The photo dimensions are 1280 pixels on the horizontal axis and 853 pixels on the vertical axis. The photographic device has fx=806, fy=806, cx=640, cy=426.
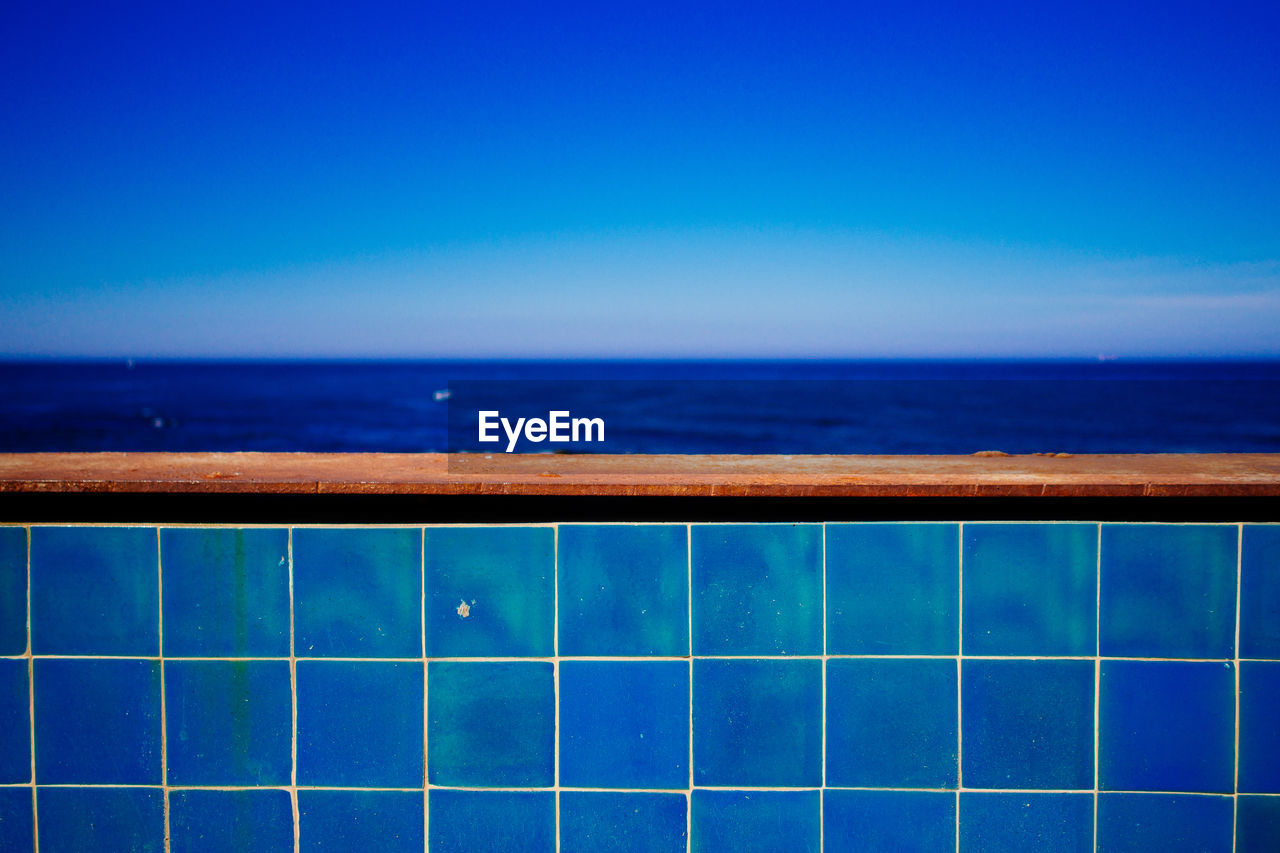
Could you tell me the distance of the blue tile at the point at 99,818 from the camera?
147 cm

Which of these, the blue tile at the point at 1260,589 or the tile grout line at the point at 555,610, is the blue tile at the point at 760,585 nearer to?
the tile grout line at the point at 555,610

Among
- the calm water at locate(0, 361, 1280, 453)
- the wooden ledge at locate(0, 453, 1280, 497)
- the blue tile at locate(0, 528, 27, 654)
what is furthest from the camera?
the calm water at locate(0, 361, 1280, 453)

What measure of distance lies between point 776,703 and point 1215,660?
76cm

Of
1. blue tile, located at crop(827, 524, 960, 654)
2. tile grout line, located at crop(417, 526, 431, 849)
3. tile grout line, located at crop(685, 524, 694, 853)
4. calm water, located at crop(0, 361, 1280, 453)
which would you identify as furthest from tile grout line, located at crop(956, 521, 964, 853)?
calm water, located at crop(0, 361, 1280, 453)

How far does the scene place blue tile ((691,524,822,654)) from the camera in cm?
142

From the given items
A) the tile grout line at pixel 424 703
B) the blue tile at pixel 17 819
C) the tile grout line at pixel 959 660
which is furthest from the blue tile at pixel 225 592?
the tile grout line at pixel 959 660

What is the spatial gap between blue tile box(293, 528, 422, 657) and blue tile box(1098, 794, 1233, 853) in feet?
4.18

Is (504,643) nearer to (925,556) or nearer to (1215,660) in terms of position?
(925,556)

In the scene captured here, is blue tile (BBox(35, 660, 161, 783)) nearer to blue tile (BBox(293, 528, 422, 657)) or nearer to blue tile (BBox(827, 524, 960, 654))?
blue tile (BBox(293, 528, 422, 657))

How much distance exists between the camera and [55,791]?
4.83 ft

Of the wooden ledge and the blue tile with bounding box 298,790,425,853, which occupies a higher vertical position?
the wooden ledge

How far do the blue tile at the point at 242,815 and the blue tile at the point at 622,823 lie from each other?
52 cm

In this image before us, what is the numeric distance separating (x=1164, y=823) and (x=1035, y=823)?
0.73 ft

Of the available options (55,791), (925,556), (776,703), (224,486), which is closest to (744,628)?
(776,703)
